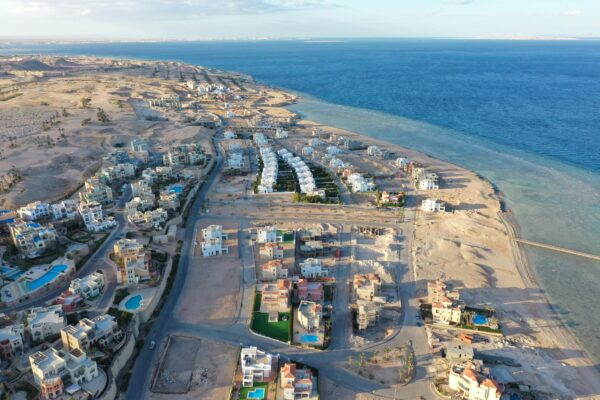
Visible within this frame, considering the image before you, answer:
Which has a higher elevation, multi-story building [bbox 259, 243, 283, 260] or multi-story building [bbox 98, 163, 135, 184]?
multi-story building [bbox 98, 163, 135, 184]

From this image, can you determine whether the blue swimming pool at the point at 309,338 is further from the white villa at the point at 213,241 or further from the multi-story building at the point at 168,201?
the multi-story building at the point at 168,201

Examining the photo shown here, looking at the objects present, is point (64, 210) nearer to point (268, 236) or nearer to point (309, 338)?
point (268, 236)

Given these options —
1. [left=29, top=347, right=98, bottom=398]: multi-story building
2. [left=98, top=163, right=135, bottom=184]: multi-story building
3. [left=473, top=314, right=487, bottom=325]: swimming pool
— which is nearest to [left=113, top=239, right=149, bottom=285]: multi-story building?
[left=29, top=347, right=98, bottom=398]: multi-story building

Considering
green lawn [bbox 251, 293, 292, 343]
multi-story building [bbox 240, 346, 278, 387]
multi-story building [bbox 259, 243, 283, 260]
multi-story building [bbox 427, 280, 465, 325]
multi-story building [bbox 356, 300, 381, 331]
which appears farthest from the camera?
multi-story building [bbox 259, 243, 283, 260]

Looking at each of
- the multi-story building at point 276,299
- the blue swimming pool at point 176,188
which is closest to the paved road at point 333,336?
the multi-story building at point 276,299

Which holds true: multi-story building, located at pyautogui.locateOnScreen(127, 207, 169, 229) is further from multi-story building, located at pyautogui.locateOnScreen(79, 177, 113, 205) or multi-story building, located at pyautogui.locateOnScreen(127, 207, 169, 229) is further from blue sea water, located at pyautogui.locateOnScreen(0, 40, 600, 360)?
blue sea water, located at pyautogui.locateOnScreen(0, 40, 600, 360)

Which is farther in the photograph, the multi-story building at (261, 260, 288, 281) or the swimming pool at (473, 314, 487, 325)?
the multi-story building at (261, 260, 288, 281)

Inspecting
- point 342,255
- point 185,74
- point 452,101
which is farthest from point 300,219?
point 185,74
